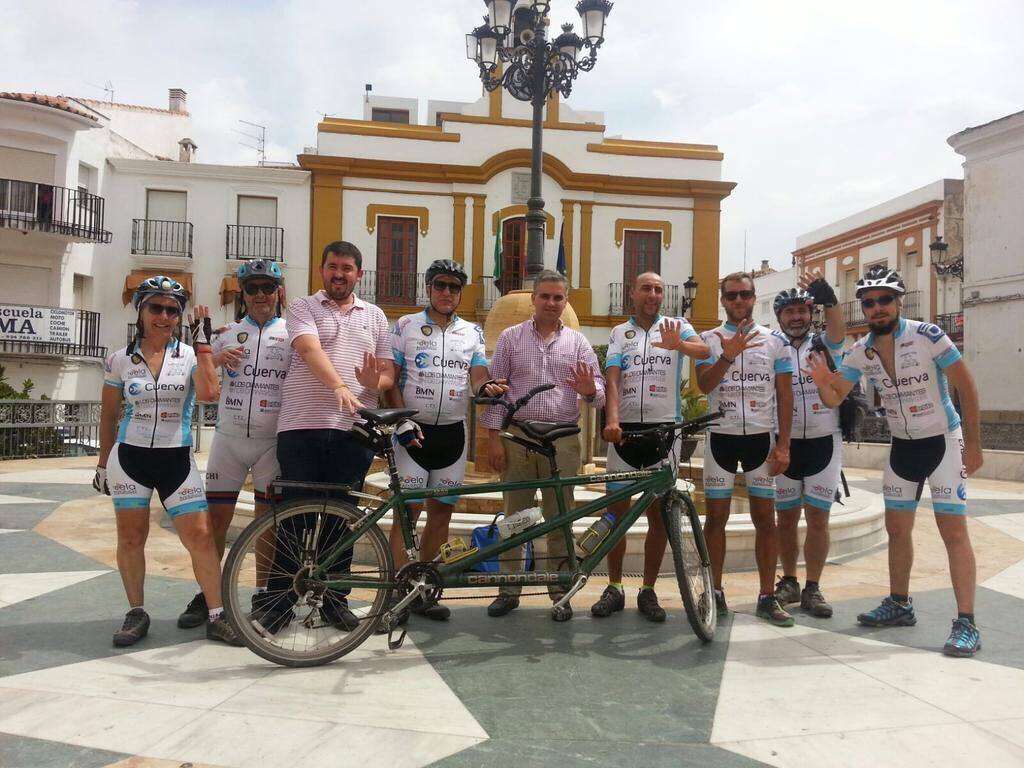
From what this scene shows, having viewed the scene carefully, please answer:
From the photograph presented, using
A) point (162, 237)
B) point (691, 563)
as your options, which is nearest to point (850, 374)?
point (691, 563)

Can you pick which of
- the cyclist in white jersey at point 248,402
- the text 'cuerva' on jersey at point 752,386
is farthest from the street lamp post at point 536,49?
the cyclist in white jersey at point 248,402

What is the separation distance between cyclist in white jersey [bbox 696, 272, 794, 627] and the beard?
17.8 inches

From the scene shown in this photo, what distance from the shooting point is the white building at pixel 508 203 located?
23078mm

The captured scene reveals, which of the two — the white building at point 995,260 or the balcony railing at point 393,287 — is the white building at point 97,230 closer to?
the balcony railing at point 393,287

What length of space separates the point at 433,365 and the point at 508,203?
20.5 m

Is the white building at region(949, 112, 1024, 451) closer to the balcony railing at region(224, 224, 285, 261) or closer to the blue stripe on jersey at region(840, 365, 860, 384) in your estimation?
the blue stripe on jersey at region(840, 365, 860, 384)

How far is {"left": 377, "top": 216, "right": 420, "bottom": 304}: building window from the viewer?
23469mm

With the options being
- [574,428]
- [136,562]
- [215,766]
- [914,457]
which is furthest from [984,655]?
[136,562]

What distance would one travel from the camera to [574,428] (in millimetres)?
3891

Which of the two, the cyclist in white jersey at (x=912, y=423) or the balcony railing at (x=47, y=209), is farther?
the balcony railing at (x=47, y=209)

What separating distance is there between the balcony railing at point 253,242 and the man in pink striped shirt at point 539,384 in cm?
2000

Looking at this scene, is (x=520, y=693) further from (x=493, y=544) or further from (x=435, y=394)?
(x=435, y=394)

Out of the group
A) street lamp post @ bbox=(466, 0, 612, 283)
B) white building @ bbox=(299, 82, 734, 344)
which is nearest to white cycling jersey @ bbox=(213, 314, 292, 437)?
street lamp post @ bbox=(466, 0, 612, 283)

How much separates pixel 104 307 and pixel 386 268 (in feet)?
26.7
